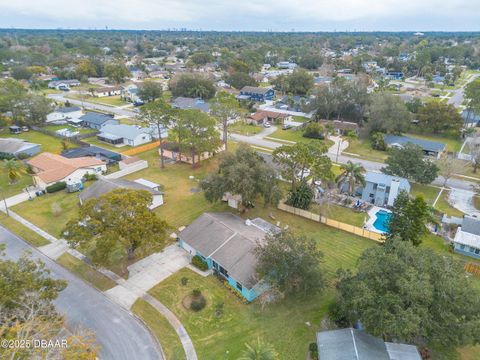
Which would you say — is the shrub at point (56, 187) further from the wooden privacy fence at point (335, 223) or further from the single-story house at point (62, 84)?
the single-story house at point (62, 84)

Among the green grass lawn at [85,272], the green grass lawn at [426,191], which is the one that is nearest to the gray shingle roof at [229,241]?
the green grass lawn at [85,272]

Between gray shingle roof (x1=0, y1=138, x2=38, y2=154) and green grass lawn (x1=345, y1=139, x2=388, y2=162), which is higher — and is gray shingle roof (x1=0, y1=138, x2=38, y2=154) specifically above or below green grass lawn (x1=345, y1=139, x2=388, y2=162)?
above

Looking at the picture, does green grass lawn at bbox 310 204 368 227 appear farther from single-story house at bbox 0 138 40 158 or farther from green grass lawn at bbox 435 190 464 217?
single-story house at bbox 0 138 40 158

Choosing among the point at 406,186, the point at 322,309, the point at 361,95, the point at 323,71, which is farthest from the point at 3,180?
the point at 323,71

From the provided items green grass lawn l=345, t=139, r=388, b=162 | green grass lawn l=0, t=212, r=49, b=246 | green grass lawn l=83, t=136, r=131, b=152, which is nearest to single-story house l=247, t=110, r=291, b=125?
green grass lawn l=345, t=139, r=388, b=162

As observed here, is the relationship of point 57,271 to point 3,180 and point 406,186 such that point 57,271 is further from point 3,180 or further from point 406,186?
point 406,186

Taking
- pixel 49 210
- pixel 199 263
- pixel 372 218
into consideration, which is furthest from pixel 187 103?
pixel 199 263
